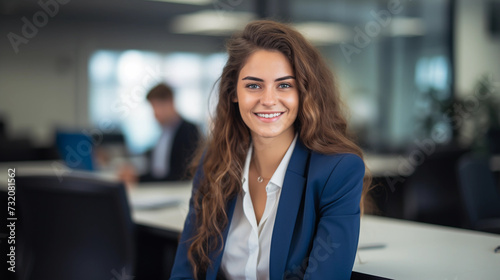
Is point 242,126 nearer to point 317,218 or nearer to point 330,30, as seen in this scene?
point 317,218

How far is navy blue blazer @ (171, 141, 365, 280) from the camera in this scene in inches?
63.3

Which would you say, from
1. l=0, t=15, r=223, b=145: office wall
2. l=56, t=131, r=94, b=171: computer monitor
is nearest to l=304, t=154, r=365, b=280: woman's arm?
l=56, t=131, r=94, b=171: computer monitor

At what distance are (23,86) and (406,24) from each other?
7281 millimetres

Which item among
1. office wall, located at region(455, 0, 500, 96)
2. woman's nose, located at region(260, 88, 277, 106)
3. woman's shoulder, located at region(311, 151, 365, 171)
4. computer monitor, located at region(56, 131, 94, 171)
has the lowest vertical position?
computer monitor, located at region(56, 131, 94, 171)

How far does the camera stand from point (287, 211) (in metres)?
1.76

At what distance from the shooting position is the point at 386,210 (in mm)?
4996

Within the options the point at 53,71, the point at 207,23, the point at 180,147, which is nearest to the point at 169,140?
the point at 180,147

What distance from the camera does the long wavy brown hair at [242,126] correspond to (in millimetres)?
1814

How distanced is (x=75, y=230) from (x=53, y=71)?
30.7 ft

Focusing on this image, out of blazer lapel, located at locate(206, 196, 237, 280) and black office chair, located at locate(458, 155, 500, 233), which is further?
black office chair, located at locate(458, 155, 500, 233)

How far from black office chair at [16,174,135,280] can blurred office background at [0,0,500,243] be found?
53 centimetres

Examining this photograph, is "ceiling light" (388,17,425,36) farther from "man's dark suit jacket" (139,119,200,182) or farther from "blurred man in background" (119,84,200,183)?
"man's dark suit jacket" (139,119,200,182)

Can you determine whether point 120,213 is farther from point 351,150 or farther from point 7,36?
point 7,36

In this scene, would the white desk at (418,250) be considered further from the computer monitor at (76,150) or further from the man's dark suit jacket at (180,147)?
the computer monitor at (76,150)
